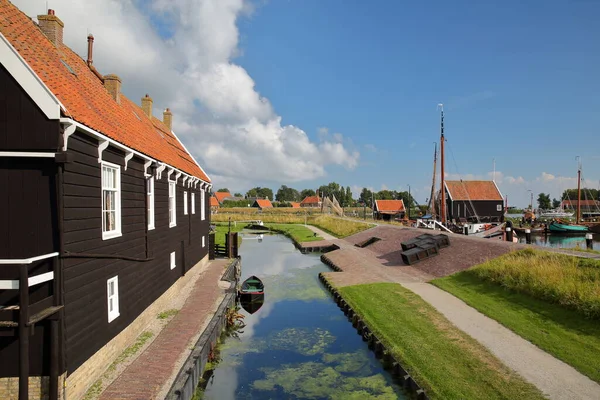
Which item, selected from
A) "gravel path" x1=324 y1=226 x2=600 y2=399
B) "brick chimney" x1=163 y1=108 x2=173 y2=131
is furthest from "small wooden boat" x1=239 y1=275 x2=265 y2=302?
"brick chimney" x1=163 y1=108 x2=173 y2=131

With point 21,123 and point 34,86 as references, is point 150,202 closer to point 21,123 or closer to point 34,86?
point 21,123

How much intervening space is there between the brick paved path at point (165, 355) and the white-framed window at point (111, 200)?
3459 millimetres

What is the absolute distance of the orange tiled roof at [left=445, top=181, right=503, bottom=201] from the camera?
7106cm

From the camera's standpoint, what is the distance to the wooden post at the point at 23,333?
6750 mm

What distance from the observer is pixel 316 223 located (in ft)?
252

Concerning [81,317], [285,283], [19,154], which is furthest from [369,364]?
[285,283]

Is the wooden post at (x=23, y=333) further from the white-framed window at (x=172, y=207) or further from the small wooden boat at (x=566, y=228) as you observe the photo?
the small wooden boat at (x=566, y=228)

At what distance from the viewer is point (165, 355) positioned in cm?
1105

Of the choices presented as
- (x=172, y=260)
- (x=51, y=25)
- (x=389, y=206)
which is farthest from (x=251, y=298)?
(x=389, y=206)

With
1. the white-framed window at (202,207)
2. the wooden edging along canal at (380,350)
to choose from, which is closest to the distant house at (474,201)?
the white-framed window at (202,207)

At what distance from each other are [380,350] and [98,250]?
9422 millimetres

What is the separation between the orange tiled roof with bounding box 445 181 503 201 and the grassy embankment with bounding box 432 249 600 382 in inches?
2053

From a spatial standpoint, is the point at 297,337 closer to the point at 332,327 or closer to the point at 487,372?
the point at 332,327

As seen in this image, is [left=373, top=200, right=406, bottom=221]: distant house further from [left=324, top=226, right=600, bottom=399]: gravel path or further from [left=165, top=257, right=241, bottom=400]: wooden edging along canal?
[left=165, top=257, right=241, bottom=400]: wooden edging along canal
